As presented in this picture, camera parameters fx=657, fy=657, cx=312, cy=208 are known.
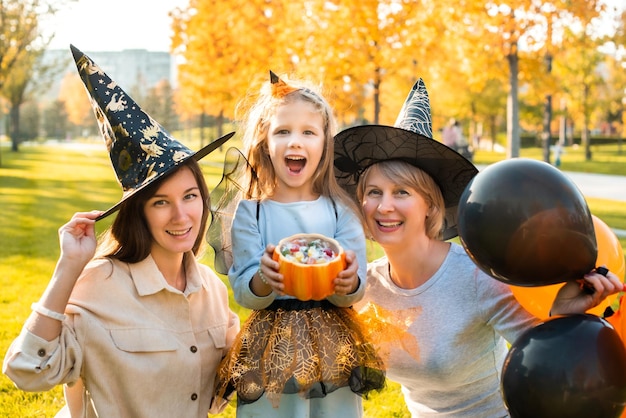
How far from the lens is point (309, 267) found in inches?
101

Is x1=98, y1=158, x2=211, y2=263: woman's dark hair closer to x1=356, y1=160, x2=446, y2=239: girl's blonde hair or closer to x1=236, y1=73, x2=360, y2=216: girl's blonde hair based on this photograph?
x1=236, y1=73, x2=360, y2=216: girl's blonde hair

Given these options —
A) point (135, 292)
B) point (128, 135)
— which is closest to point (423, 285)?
point (135, 292)

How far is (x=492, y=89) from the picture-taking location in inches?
1586

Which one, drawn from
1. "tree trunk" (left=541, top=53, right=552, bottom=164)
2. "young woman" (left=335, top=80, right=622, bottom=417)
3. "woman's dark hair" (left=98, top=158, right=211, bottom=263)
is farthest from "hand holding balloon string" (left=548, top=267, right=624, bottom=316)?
"tree trunk" (left=541, top=53, right=552, bottom=164)

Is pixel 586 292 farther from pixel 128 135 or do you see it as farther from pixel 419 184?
pixel 128 135

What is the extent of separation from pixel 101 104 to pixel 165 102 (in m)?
59.1

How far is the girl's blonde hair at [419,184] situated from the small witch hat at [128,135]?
0.87 meters

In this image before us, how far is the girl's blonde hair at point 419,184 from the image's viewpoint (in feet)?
11.0

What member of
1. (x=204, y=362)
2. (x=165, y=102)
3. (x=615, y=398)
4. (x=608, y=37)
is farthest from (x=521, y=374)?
(x=165, y=102)

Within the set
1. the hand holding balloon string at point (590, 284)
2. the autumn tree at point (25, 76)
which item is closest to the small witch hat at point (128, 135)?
the hand holding balloon string at point (590, 284)

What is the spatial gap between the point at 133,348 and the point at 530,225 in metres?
1.80

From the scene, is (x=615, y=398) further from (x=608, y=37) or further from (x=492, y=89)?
(x=492, y=89)

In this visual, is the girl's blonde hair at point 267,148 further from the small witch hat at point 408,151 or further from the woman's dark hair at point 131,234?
the woman's dark hair at point 131,234

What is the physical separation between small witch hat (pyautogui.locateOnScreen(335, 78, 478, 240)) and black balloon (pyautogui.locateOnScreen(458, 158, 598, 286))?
84cm
